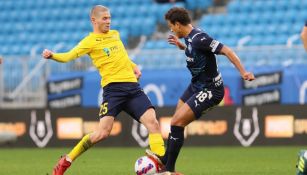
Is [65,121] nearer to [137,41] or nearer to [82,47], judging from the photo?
[137,41]

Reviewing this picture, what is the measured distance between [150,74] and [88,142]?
10183 mm

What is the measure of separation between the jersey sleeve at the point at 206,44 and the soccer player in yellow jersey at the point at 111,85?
1208 millimetres

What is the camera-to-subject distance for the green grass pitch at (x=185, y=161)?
40.0 feet

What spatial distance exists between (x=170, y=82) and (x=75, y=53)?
9.94 metres

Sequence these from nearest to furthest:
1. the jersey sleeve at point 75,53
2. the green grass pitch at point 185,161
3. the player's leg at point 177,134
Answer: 1. the player's leg at point 177,134
2. the jersey sleeve at point 75,53
3. the green grass pitch at point 185,161

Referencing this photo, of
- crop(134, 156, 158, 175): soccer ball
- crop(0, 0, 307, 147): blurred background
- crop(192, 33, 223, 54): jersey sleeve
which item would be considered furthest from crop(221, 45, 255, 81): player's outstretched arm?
crop(0, 0, 307, 147): blurred background

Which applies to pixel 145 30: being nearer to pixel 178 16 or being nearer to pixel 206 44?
pixel 178 16

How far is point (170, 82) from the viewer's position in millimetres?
20734

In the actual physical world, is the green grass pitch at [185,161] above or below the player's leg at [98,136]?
below

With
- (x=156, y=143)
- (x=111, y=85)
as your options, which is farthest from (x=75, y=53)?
(x=156, y=143)

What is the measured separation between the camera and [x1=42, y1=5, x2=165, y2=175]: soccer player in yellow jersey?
35.6ft

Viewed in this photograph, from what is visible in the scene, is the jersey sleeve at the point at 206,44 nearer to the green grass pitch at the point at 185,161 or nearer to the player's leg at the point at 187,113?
the player's leg at the point at 187,113

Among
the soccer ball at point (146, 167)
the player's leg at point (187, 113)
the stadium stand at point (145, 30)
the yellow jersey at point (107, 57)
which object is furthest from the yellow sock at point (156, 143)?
the stadium stand at point (145, 30)

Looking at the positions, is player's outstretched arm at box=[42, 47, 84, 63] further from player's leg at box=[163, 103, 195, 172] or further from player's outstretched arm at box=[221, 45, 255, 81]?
player's outstretched arm at box=[221, 45, 255, 81]
